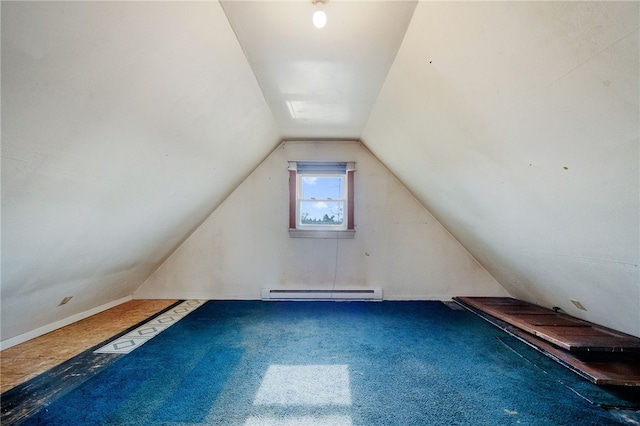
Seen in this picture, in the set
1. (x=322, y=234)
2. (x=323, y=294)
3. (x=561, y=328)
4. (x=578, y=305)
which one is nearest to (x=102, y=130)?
(x=322, y=234)

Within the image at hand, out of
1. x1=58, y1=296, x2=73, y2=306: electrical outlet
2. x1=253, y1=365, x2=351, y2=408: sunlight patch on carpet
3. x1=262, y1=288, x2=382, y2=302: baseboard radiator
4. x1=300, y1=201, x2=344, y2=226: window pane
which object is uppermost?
x1=300, y1=201, x2=344, y2=226: window pane

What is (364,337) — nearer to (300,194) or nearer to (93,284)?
(300,194)

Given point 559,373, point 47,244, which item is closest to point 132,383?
point 47,244

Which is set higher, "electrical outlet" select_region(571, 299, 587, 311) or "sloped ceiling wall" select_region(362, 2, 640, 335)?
"sloped ceiling wall" select_region(362, 2, 640, 335)

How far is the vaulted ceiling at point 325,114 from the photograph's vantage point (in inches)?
44.7

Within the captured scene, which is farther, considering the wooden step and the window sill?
the window sill

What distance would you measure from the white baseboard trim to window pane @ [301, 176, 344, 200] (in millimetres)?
3011

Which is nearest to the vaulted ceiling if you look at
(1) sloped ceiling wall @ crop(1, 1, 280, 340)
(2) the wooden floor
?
(1) sloped ceiling wall @ crop(1, 1, 280, 340)

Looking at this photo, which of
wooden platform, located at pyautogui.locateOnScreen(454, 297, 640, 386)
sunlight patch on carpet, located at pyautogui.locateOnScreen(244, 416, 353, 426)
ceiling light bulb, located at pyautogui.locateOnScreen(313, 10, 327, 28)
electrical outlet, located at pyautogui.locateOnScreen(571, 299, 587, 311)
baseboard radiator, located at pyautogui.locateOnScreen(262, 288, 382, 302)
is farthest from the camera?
baseboard radiator, located at pyautogui.locateOnScreen(262, 288, 382, 302)

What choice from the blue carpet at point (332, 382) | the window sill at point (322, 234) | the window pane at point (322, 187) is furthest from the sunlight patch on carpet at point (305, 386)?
the window pane at point (322, 187)

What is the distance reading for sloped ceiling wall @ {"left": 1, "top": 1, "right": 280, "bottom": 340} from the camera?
3.75 feet

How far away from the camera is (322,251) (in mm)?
4102

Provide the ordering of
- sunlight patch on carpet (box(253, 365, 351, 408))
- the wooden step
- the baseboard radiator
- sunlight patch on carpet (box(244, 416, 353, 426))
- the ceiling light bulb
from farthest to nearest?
the baseboard radiator, the wooden step, sunlight patch on carpet (box(253, 365, 351, 408)), sunlight patch on carpet (box(244, 416, 353, 426)), the ceiling light bulb

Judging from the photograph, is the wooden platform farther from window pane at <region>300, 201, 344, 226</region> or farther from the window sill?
window pane at <region>300, 201, 344, 226</region>
